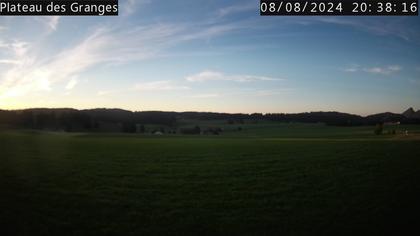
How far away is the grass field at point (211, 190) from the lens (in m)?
7.18

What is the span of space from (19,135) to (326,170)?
1336cm

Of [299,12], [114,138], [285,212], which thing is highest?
[299,12]

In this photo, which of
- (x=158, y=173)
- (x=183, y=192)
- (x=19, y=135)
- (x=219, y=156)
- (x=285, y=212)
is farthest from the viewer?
(x=219, y=156)

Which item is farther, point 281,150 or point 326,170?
point 281,150

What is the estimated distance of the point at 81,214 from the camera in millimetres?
7633

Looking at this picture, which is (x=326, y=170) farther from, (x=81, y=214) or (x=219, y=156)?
(x=81, y=214)

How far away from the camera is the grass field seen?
23.6 ft

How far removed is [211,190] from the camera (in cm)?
1027

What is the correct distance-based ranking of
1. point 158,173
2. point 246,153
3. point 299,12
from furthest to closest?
point 246,153 < point 158,173 < point 299,12

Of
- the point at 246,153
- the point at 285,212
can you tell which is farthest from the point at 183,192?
the point at 246,153

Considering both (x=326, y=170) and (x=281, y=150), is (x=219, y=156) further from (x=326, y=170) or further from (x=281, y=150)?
(x=326, y=170)

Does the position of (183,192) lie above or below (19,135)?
below

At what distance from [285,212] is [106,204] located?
13.9 ft

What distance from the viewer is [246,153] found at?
18.7 m
